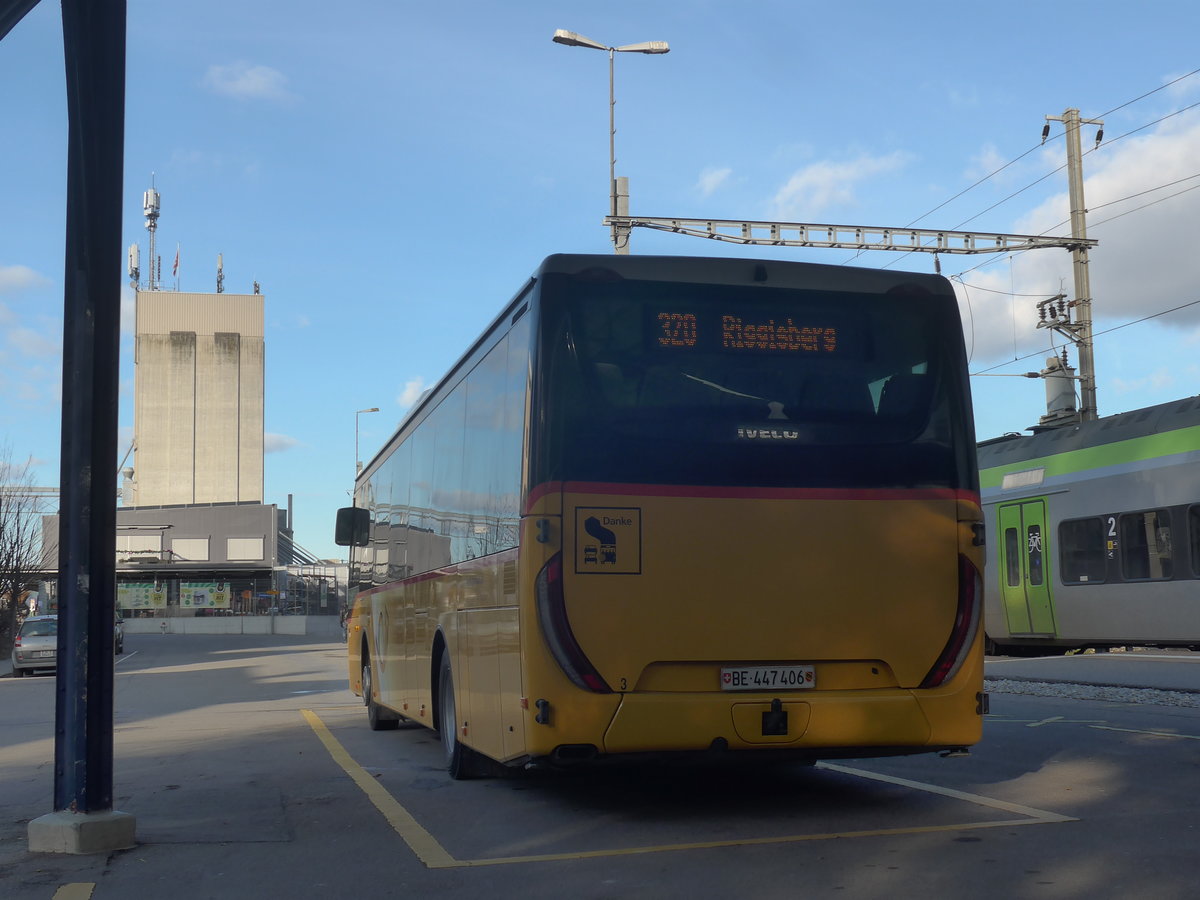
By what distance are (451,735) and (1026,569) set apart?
13.2m

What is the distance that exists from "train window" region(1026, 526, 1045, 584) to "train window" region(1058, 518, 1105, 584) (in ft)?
1.87

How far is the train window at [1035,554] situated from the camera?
20.3 m

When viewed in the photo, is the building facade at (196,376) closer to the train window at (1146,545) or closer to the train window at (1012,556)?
the train window at (1012,556)

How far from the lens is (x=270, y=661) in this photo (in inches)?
1473

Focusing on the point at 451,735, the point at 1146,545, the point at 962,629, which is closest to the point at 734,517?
the point at 962,629

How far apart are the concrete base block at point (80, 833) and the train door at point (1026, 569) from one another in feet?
52.3

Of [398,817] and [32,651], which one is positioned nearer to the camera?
[398,817]

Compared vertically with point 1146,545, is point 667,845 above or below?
below

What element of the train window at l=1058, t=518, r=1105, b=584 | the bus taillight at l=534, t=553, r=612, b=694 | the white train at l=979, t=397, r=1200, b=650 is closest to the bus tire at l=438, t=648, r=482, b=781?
the bus taillight at l=534, t=553, r=612, b=694

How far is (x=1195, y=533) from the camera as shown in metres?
16.5

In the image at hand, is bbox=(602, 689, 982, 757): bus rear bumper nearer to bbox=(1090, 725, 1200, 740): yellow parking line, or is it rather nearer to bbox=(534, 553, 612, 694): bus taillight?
bbox=(534, 553, 612, 694): bus taillight

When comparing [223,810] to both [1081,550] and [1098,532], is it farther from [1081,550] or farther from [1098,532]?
[1081,550]

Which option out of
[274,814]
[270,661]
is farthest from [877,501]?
[270,661]

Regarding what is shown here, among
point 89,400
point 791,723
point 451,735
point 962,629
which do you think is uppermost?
point 89,400
